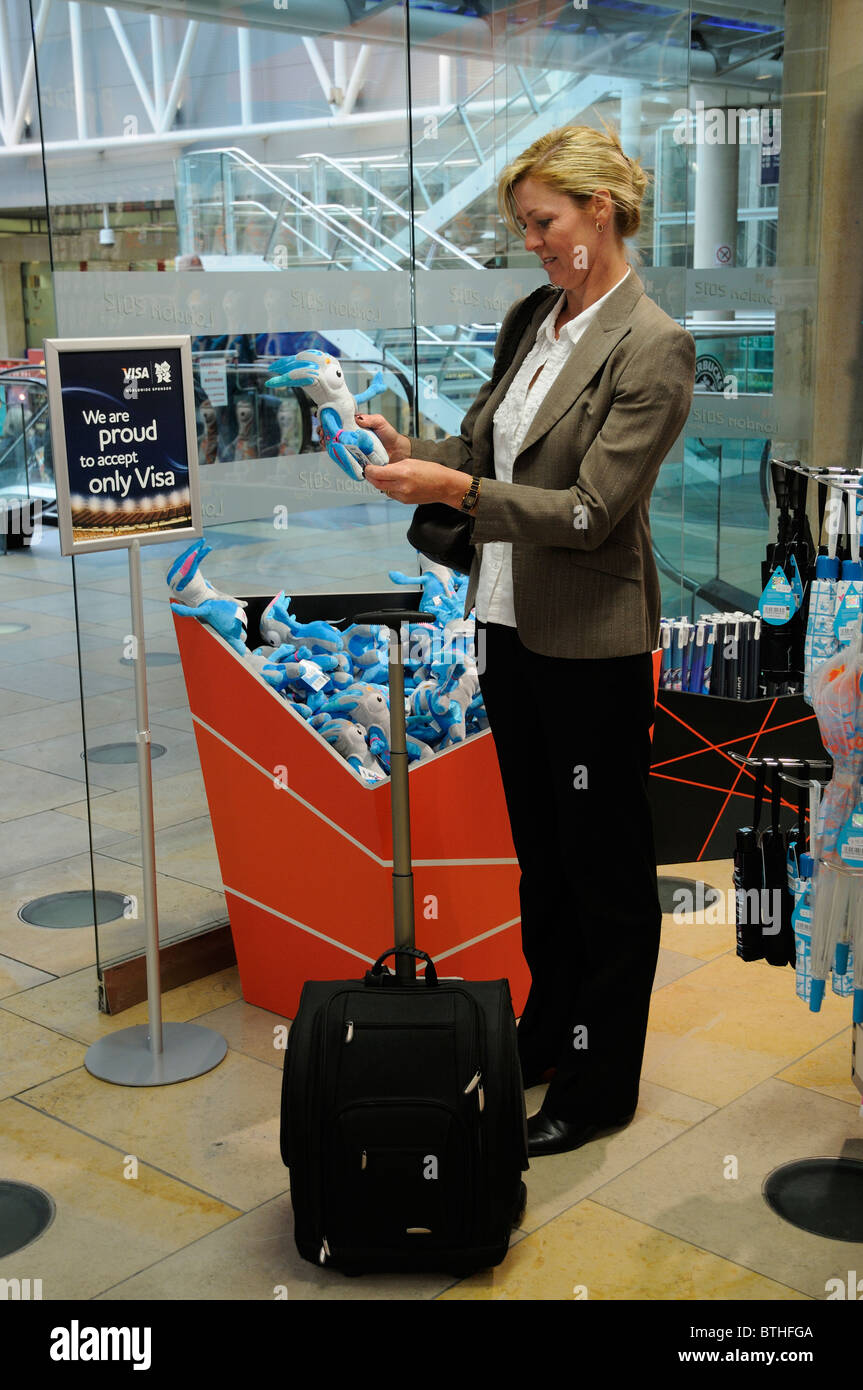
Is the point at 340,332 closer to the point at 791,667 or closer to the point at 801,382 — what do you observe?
the point at 791,667

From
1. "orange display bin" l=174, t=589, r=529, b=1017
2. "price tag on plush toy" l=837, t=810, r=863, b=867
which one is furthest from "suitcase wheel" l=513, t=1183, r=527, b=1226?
"price tag on plush toy" l=837, t=810, r=863, b=867

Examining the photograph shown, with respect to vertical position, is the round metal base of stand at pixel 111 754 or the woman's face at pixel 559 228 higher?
the woman's face at pixel 559 228

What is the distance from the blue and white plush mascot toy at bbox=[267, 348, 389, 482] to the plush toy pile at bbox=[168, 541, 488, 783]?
1.99 feet

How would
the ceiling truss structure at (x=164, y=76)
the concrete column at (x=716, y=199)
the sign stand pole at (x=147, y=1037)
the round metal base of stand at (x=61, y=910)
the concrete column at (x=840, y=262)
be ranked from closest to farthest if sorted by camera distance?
the sign stand pole at (x=147, y=1037) < the ceiling truss structure at (x=164, y=76) < the round metal base of stand at (x=61, y=910) < the concrete column at (x=840, y=262) < the concrete column at (x=716, y=199)

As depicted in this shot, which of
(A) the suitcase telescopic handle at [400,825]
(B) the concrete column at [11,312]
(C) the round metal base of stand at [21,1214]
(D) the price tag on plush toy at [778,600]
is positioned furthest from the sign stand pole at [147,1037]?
(B) the concrete column at [11,312]

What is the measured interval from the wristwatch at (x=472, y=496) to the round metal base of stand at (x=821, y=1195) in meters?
1.33

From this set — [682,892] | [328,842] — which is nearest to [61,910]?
[328,842]

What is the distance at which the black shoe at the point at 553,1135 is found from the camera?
2.64 m

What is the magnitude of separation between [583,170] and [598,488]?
0.54m

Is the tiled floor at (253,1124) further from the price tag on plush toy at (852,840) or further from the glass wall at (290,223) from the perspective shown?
the price tag on plush toy at (852,840)

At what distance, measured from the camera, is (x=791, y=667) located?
3322 mm

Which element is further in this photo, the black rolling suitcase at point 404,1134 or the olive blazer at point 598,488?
the olive blazer at point 598,488

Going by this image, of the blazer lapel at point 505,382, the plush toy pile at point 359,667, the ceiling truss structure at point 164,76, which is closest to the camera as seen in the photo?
the blazer lapel at point 505,382

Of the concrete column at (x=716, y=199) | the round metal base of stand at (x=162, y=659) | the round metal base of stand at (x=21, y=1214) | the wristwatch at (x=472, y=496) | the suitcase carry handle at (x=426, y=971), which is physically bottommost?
the round metal base of stand at (x=21, y=1214)
